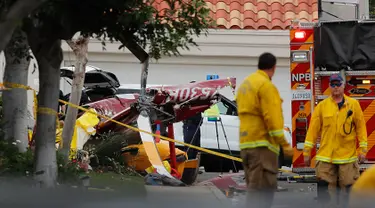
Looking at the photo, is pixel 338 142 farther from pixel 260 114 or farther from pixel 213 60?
pixel 213 60

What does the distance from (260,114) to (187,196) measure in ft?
9.63

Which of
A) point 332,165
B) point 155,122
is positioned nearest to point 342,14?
point 155,122

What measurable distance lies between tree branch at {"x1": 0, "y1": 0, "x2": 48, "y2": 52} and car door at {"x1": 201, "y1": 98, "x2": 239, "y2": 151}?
10451mm

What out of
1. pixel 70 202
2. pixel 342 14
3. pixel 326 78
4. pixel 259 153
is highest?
pixel 342 14

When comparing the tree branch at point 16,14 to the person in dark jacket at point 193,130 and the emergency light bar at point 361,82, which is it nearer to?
the emergency light bar at point 361,82

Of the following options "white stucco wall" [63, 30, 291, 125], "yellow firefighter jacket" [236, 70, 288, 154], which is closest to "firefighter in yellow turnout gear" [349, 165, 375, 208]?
"yellow firefighter jacket" [236, 70, 288, 154]

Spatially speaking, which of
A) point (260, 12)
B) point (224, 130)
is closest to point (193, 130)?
point (224, 130)

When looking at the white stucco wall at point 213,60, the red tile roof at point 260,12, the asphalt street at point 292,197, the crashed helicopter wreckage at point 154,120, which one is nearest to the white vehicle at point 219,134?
the white stucco wall at point 213,60

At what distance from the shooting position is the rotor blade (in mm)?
12344

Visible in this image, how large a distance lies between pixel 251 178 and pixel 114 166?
501 centimetres

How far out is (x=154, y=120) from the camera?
1293 centimetres

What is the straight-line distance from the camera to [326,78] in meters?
11.9

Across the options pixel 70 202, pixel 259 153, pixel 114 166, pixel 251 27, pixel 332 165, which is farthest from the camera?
pixel 251 27

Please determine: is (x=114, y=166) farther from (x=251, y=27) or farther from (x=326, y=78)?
(x=251, y=27)
